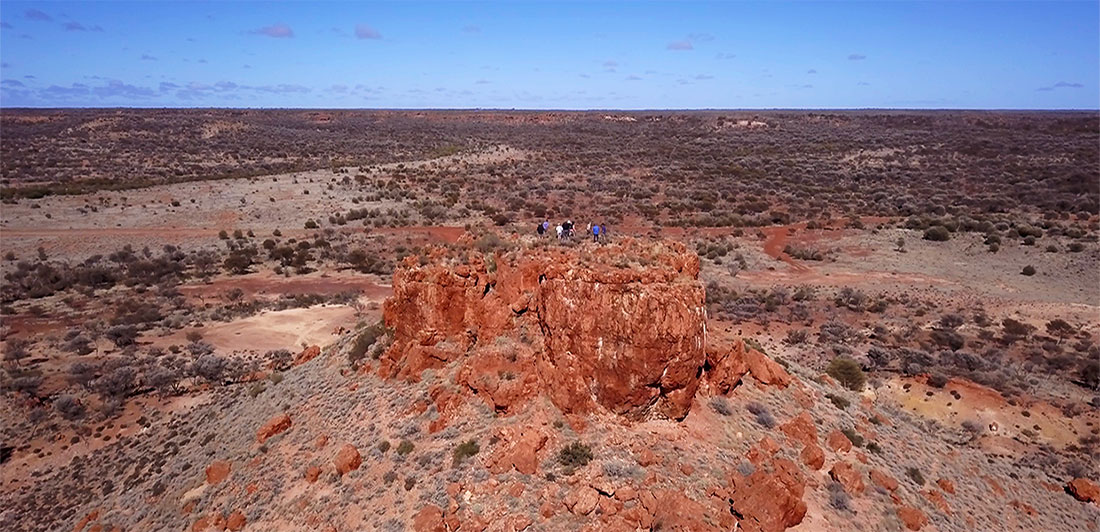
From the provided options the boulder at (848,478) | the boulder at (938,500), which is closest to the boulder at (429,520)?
the boulder at (848,478)

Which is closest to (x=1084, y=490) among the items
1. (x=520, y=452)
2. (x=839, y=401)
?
(x=839, y=401)

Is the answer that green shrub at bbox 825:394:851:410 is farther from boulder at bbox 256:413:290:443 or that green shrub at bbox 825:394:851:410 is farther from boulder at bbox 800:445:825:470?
boulder at bbox 256:413:290:443

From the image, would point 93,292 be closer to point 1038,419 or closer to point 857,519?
point 857,519

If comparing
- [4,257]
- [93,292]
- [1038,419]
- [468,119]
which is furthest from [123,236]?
[468,119]

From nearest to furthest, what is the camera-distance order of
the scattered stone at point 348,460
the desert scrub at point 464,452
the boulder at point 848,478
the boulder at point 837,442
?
the desert scrub at point 464,452
the scattered stone at point 348,460
the boulder at point 848,478
the boulder at point 837,442

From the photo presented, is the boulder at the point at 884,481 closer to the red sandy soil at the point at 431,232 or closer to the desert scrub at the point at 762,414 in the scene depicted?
the desert scrub at the point at 762,414

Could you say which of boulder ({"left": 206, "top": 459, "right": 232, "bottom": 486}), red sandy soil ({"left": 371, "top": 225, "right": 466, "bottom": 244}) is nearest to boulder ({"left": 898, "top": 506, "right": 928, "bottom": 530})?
boulder ({"left": 206, "top": 459, "right": 232, "bottom": 486})

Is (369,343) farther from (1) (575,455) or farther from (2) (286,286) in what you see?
(2) (286,286)
